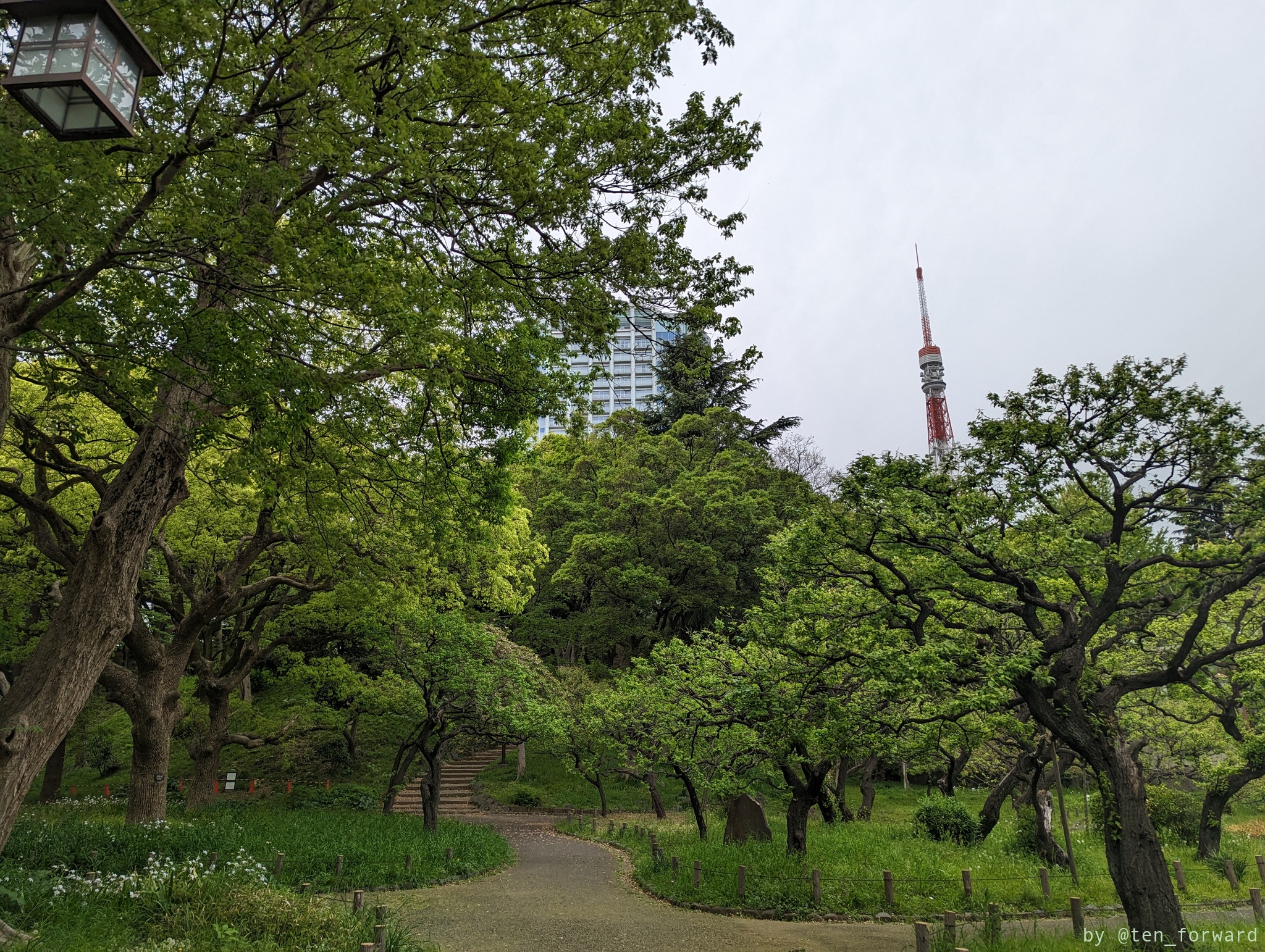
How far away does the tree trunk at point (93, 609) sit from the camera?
6.25 metres

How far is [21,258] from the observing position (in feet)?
21.8

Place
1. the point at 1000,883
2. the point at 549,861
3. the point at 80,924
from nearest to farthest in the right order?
1. the point at 80,924
2. the point at 1000,883
3. the point at 549,861

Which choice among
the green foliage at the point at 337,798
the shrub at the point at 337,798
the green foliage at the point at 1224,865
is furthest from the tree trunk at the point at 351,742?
the green foliage at the point at 1224,865

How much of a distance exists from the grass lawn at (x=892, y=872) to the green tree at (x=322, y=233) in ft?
31.1

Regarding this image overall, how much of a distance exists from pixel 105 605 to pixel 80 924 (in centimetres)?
292

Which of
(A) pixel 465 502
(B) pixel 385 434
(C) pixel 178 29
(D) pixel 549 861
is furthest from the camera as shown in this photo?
(D) pixel 549 861

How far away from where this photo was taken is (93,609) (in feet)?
22.6

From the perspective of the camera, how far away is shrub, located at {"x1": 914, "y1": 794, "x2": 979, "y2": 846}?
17062 mm

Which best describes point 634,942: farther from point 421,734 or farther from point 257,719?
point 257,719

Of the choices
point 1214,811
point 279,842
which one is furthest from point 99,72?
point 1214,811

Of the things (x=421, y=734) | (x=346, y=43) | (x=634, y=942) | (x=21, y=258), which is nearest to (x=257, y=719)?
(x=421, y=734)

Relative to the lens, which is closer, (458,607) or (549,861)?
(549,861)

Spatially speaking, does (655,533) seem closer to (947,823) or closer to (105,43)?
(947,823)

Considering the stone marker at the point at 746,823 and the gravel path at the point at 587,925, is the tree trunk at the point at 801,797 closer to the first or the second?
the stone marker at the point at 746,823
